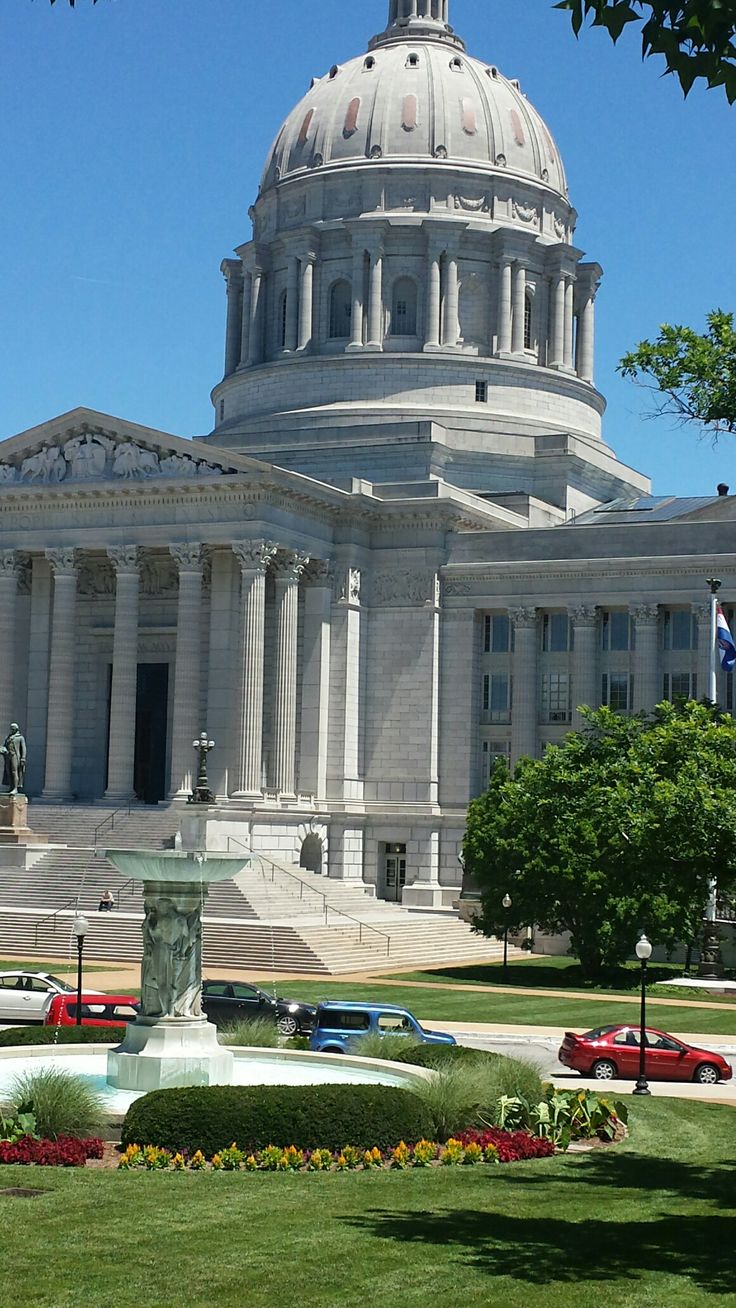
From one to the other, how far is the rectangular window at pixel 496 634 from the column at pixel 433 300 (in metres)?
17.4

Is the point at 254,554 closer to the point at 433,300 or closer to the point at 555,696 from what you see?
the point at 555,696

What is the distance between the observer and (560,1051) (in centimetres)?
3847

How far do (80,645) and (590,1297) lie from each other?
69.0m

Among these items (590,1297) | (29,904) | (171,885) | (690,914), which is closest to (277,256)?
(29,904)

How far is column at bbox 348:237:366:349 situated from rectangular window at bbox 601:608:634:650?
72.2 ft

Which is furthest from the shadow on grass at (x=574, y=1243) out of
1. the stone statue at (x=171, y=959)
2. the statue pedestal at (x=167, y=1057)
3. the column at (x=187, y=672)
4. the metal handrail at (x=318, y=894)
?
the column at (x=187, y=672)

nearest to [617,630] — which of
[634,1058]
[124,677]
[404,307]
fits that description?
[124,677]

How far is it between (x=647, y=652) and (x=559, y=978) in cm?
1999

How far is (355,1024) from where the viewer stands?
37.1m

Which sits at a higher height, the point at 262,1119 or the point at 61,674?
the point at 61,674

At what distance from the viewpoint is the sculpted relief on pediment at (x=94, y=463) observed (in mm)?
76500

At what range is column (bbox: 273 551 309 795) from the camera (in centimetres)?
7619

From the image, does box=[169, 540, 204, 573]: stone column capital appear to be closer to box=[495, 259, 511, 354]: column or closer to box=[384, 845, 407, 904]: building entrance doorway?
box=[384, 845, 407, 904]: building entrance doorway

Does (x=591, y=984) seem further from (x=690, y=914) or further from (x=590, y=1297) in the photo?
(x=590, y=1297)
